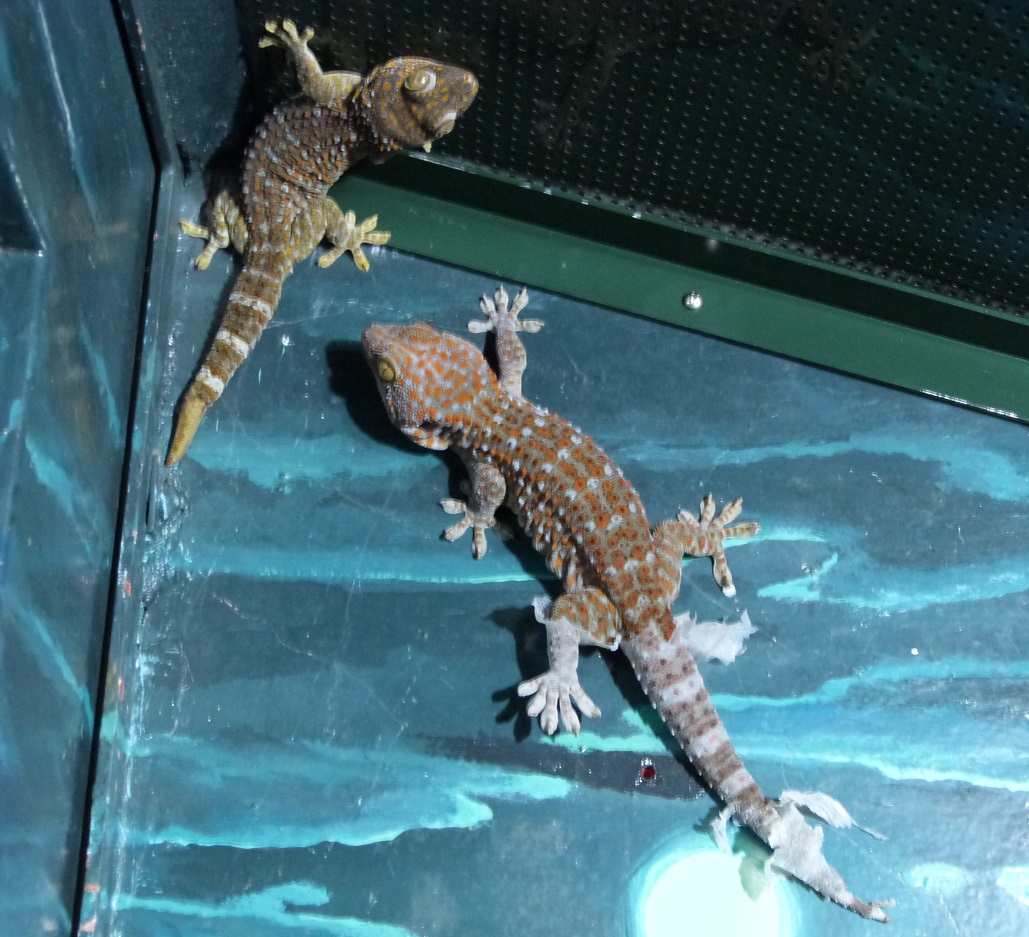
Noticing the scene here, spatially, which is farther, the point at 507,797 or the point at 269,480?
the point at 269,480

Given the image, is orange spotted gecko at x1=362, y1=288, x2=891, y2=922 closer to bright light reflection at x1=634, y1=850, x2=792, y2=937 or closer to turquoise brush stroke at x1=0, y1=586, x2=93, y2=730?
bright light reflection at x1=634, y1=850, x2=792, y2=937

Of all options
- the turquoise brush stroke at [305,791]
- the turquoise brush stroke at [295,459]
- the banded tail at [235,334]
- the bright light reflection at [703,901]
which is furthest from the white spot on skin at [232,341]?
the bright light reflection at [703,901]

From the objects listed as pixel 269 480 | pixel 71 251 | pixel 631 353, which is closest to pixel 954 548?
pixel 631 353

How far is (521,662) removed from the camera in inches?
130

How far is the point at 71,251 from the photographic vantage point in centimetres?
286

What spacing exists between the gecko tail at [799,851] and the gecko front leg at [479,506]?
3.95 feet

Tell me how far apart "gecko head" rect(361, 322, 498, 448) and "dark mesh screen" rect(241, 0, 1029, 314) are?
2.41 feet

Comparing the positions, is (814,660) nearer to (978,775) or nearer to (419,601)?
(978,775)

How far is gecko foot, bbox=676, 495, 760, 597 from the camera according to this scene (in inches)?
130

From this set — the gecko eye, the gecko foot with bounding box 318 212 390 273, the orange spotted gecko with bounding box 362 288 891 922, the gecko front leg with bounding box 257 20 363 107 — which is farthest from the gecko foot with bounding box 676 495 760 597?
the gecko front leg with bounding box 257 20 363 107

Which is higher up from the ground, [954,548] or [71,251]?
[71,251]

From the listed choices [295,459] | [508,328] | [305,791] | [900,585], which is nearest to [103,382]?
[295,459]

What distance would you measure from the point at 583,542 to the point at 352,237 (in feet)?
4.88

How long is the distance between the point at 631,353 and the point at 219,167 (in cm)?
177
